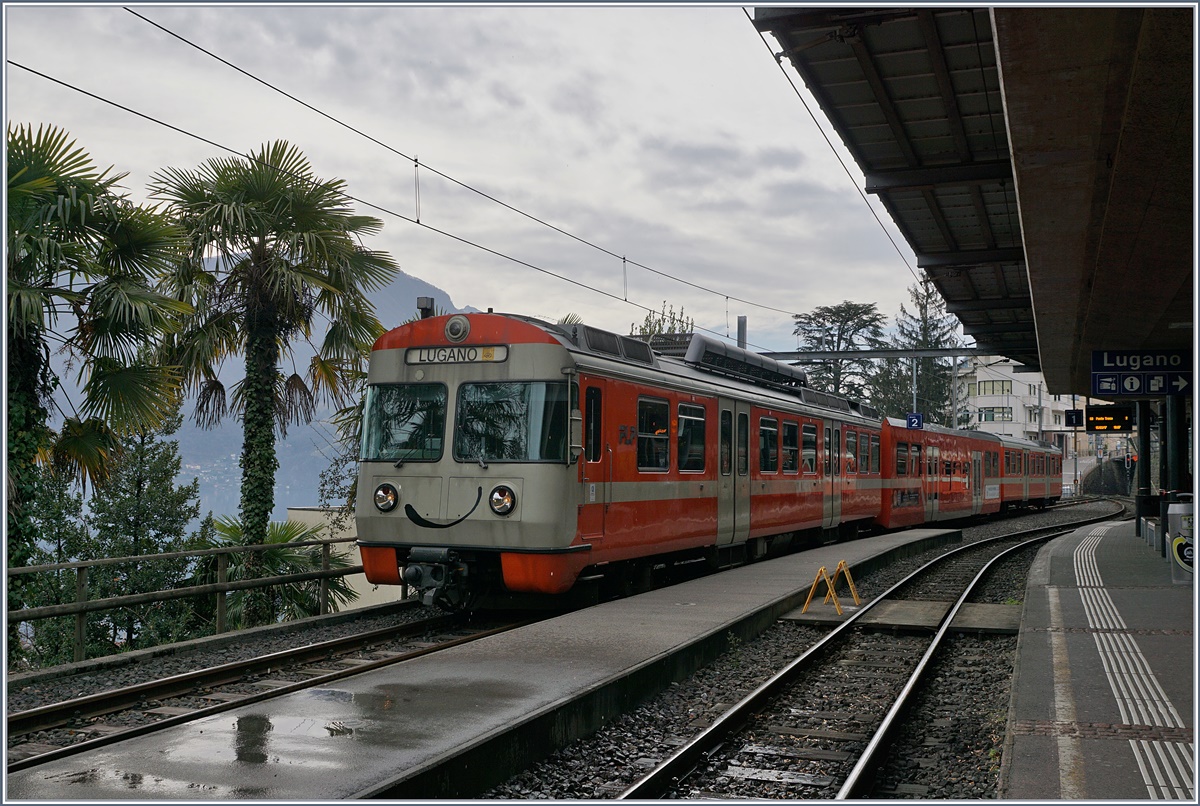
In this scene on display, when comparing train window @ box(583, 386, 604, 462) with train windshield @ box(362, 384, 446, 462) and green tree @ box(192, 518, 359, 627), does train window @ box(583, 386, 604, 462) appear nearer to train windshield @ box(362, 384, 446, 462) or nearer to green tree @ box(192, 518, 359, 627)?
train windshield @ box(362, 384, 446, 462)

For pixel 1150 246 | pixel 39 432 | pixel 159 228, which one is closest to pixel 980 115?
pixel 1150 246

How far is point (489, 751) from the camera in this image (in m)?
6.25

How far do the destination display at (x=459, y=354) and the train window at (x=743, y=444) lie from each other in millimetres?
5584

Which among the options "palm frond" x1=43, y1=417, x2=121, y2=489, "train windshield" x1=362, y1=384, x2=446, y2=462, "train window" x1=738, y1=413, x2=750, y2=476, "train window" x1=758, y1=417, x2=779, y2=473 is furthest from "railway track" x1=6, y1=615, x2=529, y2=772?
"train window" x1=758, y1=417, x2=779, y2=473

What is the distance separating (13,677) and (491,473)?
14.7ft

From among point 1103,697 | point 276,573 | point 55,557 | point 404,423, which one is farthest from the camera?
point 55,557

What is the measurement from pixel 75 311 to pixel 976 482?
1208 inches

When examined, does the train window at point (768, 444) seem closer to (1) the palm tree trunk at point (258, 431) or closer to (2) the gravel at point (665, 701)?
(2) the gravel at point (665, 701)

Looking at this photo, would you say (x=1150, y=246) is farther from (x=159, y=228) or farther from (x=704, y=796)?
(x=159, y=228)

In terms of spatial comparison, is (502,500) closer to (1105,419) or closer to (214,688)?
(214,688)

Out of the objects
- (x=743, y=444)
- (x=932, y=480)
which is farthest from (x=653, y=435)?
(x=932, y=480)

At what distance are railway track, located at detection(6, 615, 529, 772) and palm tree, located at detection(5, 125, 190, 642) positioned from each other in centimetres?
236

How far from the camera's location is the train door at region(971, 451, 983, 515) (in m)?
34.8

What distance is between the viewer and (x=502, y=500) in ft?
35.1
